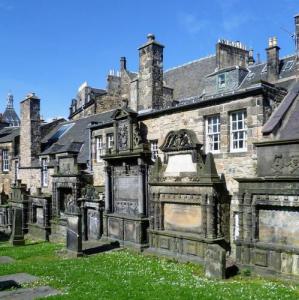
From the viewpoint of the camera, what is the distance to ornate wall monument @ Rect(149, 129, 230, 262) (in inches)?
518

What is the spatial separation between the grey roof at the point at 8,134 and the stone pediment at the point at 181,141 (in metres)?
20.4

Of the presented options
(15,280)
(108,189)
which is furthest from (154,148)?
(15,280)

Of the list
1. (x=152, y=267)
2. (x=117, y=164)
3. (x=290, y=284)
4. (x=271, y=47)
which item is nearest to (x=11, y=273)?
(x=152, y=267)

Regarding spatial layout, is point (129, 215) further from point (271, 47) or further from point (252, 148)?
point (271, 47)

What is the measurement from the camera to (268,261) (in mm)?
11273

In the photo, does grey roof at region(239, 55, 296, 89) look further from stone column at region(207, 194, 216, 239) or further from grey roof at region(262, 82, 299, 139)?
stone column at region(207, 194, 216, 239)

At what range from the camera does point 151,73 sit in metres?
20.8

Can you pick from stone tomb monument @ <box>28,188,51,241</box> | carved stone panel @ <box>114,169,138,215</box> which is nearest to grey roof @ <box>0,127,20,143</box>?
stone tomb monument @ <box>28,188,51,241</box>

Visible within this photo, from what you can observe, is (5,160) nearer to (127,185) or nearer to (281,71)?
(127,185)

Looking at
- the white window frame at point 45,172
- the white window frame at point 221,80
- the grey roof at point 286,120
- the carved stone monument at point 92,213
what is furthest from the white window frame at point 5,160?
the grey roof at point 286,120

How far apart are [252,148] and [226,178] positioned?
1.64 meters

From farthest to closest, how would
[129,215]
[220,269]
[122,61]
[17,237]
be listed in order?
[122,61]
[17,237]
[129,215]
[220,269]

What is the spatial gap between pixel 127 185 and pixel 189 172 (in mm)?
4312

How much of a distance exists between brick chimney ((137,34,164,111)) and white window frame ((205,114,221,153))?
5653 millimetres
